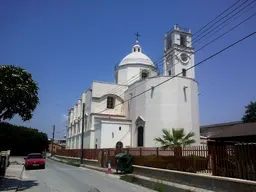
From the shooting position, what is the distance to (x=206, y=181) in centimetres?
992

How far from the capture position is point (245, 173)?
895 centimetres

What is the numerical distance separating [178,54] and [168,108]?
9.36 meters

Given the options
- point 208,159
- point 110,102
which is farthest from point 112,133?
point 208,159

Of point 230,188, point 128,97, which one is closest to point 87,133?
point 128,97

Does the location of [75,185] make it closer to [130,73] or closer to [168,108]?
[168,108]

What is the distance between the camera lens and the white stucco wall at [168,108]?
34.8 meters

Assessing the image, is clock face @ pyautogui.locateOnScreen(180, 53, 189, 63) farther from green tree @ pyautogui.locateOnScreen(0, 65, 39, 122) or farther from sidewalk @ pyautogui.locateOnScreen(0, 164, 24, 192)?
green tree @ pyautogui.locateOnScreen(0, 65, 39, 122)

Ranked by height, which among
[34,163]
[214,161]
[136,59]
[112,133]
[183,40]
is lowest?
[34,163]

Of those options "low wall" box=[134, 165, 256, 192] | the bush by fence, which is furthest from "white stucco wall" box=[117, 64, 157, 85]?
"low wall" box=[134, 165, 256, 192]

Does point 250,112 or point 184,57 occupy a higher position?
point 184,57

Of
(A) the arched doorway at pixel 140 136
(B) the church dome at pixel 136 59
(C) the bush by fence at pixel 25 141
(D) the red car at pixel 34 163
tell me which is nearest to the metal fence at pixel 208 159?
(D) the red car at pixel 34 163

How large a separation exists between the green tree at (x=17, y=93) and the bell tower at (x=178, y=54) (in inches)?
1161

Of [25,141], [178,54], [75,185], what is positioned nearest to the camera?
[75,185]

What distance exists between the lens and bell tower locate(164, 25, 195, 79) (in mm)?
39562
